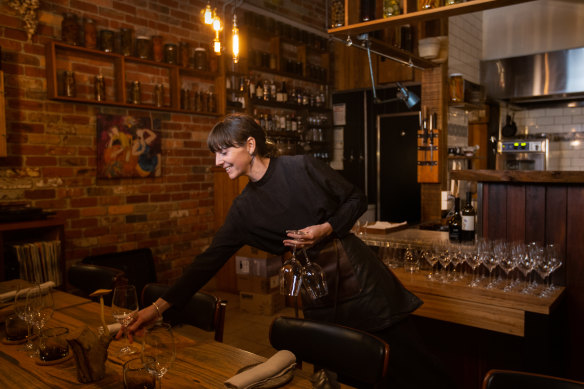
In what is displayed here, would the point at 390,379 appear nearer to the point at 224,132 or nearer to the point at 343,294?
the point at 343,294

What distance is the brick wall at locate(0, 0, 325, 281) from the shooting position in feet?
12.0

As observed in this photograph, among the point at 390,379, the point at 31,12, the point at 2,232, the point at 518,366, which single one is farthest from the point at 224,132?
the point at 31,12

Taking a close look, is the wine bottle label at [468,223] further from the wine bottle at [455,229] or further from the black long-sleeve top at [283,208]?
the black long-sleeve top at [283,208]

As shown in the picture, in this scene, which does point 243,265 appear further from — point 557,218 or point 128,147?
point 557,218

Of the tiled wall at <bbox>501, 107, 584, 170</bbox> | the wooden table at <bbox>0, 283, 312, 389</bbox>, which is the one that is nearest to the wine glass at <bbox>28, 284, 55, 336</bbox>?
the wooden table at <bbox>0, 283, 312, 389</bbox>

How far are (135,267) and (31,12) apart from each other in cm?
217

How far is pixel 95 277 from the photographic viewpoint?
104 inches

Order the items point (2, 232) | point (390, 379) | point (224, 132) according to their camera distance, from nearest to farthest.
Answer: point (224, 132) < point (390, 379) < point (2, 232)

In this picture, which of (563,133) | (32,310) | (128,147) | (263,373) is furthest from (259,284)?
(563,133)

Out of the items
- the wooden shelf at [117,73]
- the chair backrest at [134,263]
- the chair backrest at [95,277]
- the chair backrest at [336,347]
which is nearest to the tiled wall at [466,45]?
the wooden shelf at [117,73]

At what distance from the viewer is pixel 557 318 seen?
2.55 meters

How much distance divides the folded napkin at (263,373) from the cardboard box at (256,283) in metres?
3.02

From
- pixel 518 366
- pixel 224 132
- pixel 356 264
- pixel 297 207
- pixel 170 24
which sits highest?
pixel 170 24

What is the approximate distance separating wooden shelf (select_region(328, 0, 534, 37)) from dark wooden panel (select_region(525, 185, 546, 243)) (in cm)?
102
